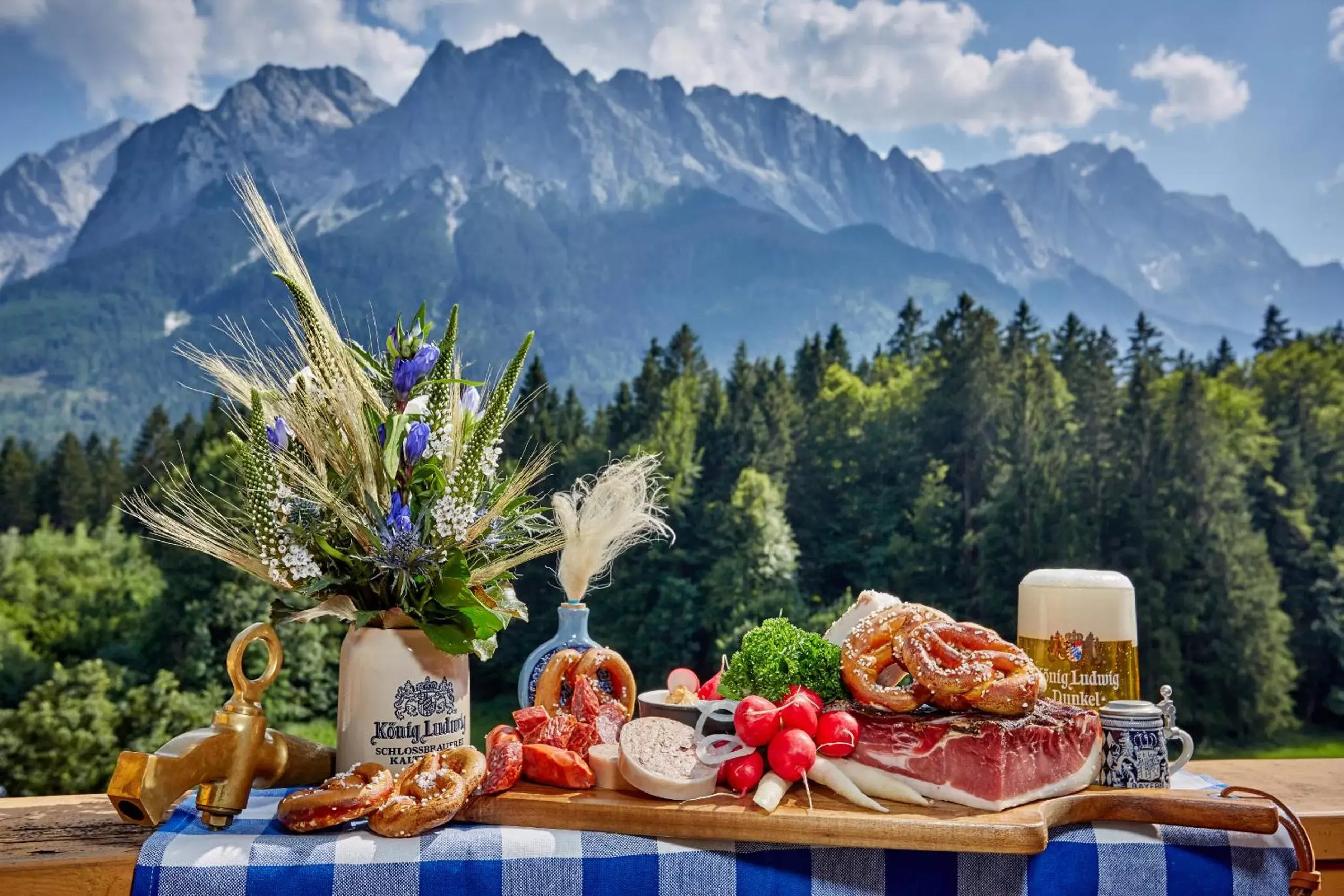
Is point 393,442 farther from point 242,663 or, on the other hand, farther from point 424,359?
point 242,663

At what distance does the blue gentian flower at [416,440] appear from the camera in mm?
1598

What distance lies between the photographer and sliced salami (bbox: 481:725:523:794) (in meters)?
1.49

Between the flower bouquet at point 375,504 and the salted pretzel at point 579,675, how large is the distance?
17 centimetres

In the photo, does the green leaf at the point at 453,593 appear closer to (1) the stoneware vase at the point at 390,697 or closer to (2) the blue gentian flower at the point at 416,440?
(1) the stoneware vase at the point at 390,697

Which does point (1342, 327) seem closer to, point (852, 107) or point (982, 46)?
point (982, 46)

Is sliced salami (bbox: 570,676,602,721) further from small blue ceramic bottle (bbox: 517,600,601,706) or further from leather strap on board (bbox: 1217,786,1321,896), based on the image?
leather strap on board (bbox: 1217,786,1321,896)

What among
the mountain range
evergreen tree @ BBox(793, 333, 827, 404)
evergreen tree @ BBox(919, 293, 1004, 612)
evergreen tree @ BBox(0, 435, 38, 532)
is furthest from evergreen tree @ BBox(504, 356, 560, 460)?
the mountain range

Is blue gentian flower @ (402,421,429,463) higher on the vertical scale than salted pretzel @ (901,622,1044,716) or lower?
higher

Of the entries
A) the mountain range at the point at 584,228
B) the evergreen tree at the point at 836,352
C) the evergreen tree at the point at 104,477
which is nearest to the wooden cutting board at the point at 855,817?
the evergreen tree at the point at 836,352

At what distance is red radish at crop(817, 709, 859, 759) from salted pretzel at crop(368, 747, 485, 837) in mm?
450

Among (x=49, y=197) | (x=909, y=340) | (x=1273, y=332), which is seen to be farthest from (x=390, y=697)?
(x=49, y=197)

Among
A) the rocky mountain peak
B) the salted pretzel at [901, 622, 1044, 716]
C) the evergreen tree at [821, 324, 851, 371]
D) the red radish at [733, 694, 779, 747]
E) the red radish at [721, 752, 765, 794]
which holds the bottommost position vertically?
the red radish at [721, 752, 765, 794]

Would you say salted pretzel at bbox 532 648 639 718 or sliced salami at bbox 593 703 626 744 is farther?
salted pretzel at bbox 532 648 639 718

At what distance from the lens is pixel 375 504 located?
1578 millimetres
